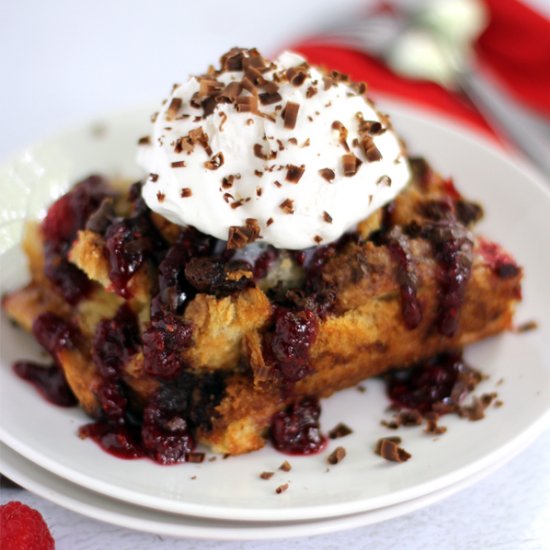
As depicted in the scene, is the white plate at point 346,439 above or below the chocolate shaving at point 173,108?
below

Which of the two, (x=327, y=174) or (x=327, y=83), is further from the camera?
(x=327, y=83)

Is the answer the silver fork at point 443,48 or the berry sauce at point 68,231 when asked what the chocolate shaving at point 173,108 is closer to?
the berry sauce at point 68,231

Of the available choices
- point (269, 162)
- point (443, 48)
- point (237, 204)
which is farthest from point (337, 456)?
point (443, 48)

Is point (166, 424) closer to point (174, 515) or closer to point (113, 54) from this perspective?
point (174, 515)

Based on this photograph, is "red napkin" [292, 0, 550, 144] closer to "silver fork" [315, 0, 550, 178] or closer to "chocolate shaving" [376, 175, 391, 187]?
"silver fork" [315, 0, 550, 178]

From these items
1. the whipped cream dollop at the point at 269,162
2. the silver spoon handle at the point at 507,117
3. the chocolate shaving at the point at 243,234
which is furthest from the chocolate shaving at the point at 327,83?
the silver spoon handle at the point at 507,117

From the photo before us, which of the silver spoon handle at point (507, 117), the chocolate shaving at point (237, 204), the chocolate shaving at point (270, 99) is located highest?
the chocolate shaving at point (270, 99)
